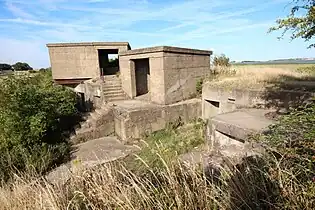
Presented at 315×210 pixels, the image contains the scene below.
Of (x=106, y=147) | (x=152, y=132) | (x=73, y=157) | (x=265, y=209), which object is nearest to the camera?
(x=265, y=209)

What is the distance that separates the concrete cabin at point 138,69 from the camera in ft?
33.7

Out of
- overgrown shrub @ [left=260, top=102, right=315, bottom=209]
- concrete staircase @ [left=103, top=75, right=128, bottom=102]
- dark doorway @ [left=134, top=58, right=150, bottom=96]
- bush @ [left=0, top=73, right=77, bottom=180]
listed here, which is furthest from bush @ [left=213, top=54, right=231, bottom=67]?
overgrown shrub @ [left=260, top=102, right=315, bottom=209]

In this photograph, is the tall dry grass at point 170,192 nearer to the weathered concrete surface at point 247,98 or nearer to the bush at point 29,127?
the bush at point 29,127

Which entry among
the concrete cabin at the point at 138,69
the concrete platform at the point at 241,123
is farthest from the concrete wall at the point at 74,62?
the concrete platform at the point at 241,123

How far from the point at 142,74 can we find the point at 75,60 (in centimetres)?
448

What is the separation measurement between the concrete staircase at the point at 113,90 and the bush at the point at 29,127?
2538 mm

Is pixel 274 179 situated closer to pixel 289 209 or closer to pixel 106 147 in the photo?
pixel 289 209

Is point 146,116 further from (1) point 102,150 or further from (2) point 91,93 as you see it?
(2) point 91,93

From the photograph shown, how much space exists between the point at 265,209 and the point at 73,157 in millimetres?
7778

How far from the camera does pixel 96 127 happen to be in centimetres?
1063

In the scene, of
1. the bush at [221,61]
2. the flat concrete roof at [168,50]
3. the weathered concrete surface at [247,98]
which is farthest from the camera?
the bush at [221,61]

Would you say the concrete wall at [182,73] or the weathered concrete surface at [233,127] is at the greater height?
the concrete wall at [182,73]

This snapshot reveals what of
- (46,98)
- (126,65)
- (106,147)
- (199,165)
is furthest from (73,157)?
(199,165)

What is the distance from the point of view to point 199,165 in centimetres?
279
